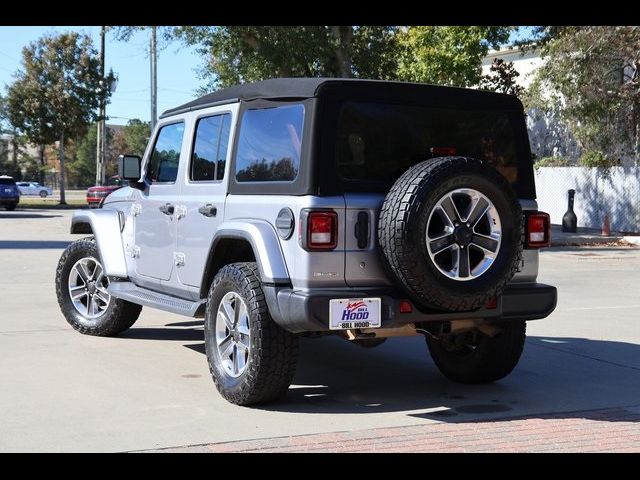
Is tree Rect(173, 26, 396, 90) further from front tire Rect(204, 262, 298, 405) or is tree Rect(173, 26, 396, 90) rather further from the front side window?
front tire Rect(204, 262, 298, 405)

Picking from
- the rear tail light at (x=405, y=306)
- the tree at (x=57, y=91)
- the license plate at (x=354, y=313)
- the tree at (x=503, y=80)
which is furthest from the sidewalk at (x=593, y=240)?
the tree at (x=57, y=91)

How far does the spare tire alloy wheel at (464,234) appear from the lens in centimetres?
566

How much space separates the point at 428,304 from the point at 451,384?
1.54m

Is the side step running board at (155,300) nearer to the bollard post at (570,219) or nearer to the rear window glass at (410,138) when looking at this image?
the rear window glass at (410,138)

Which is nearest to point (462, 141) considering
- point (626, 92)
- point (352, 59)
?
point (626, 92)

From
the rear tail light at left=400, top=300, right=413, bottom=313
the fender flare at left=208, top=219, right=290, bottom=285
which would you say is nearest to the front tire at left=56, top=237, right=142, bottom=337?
the fender flare at left=208, top=219, right=290, bottom=285

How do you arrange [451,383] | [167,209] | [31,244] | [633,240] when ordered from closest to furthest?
[451,383]
[167,209]
[31,244]
[633,240]

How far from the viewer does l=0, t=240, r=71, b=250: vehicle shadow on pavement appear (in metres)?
19.1

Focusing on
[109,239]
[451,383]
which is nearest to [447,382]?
[451,383]

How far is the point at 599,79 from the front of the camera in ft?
78.6

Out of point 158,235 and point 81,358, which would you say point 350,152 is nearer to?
point 158,235

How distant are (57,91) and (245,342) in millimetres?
43813

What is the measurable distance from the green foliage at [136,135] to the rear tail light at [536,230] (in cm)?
9950

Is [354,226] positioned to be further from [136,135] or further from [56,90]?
[136,135]
